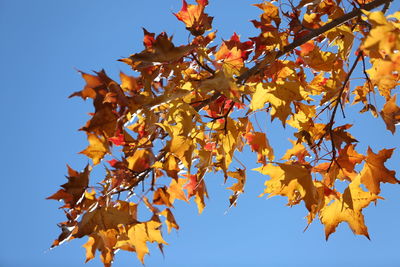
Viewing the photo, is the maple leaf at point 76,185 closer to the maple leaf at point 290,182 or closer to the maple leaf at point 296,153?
the maple leaf at point 290,182

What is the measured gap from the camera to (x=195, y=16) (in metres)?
1.28

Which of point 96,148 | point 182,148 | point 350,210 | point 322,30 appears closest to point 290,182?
point 350,210

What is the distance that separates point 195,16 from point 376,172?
66 centimetres

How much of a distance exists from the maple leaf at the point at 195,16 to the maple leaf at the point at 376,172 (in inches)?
22.8

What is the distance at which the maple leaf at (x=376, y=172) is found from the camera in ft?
3.86

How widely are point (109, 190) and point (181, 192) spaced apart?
217 millimetres

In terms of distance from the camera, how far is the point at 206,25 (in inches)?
49.7

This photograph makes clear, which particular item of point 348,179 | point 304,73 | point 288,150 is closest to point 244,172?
point 288,150

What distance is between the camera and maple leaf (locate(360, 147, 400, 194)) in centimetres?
118

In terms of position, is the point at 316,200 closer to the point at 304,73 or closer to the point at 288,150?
the point at 288,150

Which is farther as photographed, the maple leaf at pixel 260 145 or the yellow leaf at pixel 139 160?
the maple leaf at pixel 260 145

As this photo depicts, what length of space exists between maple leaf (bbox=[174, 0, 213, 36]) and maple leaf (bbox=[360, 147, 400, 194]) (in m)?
0.58

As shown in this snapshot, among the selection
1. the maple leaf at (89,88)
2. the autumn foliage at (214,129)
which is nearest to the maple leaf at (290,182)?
the autumn foliage at (214,129)

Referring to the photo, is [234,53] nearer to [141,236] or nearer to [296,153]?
[296,153]
